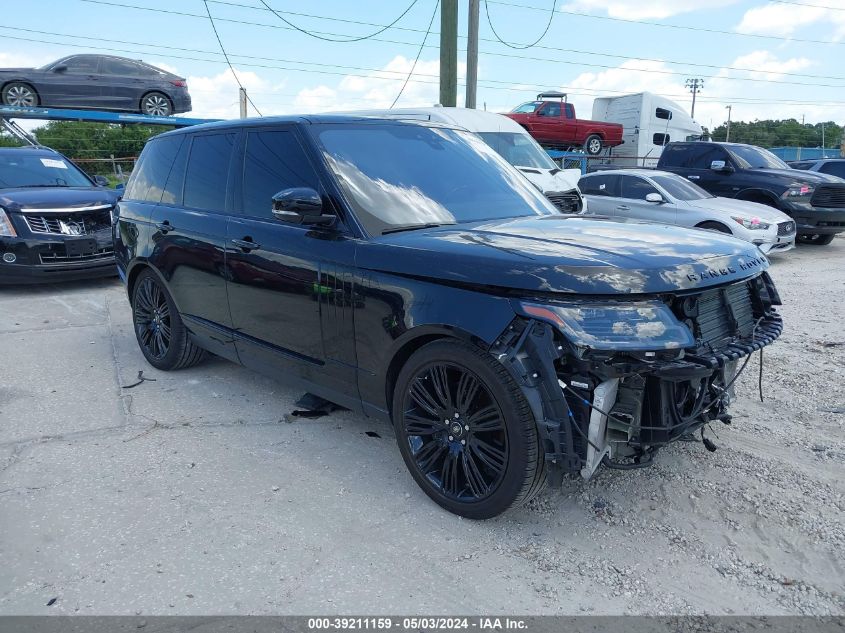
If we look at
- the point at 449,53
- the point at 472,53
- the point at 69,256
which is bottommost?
the point at 69,256

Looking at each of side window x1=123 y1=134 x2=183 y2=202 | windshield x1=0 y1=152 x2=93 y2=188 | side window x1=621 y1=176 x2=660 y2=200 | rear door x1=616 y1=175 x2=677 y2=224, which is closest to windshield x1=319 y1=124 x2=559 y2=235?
side window x1=123 y1=134 x2=183 y2=202

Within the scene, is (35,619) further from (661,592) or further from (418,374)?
(661,592)

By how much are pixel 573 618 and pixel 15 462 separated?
3.26 metres

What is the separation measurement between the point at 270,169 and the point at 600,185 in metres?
9.43

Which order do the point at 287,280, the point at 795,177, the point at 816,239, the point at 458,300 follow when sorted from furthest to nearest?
the point at 816,239
the point at 795,177
the point at 287,280
the point at 458,300

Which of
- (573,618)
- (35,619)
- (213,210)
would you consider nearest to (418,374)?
(573,618)

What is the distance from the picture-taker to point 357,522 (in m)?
3.14

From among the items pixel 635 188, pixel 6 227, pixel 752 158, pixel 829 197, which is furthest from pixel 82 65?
pixel 829 197

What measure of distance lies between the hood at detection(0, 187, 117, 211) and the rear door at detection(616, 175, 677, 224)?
834cm

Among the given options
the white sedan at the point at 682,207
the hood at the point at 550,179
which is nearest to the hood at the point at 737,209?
the white sedan at the point at 682,207

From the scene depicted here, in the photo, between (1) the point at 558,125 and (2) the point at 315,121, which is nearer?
(2) the point at 315,121

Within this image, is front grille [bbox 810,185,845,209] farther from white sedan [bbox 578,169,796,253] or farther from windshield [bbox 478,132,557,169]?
windshield [bbox 478,132,557,169]

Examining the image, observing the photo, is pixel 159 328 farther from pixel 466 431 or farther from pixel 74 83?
pixel 74 83

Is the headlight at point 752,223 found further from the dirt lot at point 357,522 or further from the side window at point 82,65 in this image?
the side window at point 82,65
